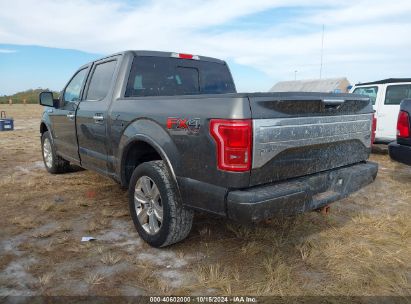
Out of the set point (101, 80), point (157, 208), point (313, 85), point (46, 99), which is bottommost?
point (157, 208)

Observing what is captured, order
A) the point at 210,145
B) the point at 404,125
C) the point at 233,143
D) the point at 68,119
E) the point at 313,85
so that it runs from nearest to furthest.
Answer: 1. the point at 233,143
2. the point at 210,145
3. the point at 68,119
4. the point at 404,125
5. the point at 313,85

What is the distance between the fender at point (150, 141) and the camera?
3.10m

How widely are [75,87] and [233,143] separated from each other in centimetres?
366

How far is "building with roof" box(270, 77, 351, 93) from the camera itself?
1082 inches

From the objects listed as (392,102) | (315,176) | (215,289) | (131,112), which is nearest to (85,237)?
(131,112)

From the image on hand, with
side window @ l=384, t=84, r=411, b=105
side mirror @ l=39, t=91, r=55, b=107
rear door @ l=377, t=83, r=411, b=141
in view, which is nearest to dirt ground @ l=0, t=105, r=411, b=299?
A: side mirror @ l=39, t=91, r=55, b=107

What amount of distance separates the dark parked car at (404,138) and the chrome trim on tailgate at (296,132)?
7.37 ft

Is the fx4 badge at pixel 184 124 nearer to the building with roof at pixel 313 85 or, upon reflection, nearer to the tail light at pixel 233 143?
the tail light at pixel 233 143

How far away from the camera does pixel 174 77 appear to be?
14.8 feet

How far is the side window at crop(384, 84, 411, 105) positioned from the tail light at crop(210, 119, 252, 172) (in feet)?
25.9

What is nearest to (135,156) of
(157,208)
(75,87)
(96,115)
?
(157,208)

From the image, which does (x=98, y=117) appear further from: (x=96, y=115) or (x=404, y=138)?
(x=404, y=138)

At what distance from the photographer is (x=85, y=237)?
3.75 meters

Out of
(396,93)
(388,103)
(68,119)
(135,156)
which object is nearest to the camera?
(135,156)
